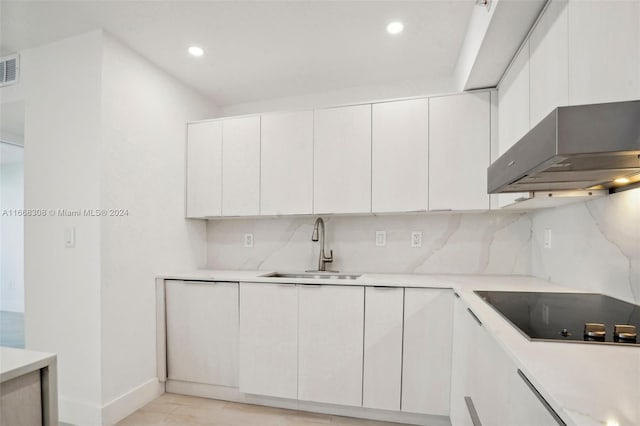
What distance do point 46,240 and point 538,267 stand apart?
3.31 m

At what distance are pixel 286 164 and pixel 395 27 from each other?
3.92 ft

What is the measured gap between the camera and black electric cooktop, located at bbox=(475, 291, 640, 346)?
0.89 metres

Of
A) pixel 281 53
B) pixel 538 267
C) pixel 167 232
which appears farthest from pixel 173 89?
pixel 538 267

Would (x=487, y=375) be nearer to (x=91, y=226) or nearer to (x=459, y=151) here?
(x=459, y=151)

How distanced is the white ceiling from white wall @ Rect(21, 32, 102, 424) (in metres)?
0.21

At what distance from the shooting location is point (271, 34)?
2.05m

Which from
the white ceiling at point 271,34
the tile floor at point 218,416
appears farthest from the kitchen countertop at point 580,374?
the white ceiling at point 271,34

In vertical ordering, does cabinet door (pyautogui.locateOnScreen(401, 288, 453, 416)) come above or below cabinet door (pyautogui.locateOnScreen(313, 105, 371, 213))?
below

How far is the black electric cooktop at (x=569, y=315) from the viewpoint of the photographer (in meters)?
0.89

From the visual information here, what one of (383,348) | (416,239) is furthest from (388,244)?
(383,348)

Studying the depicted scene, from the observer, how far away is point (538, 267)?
2.20 m

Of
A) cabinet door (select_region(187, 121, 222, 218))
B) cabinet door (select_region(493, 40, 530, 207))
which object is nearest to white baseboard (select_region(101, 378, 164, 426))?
cabinet door (select_region(187, 121, 222, 218))

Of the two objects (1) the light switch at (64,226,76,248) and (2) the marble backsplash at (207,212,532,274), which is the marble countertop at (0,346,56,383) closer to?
(1) the light switch at (64,226,76,248)

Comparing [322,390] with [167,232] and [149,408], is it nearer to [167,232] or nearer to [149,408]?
[149,408]
